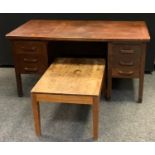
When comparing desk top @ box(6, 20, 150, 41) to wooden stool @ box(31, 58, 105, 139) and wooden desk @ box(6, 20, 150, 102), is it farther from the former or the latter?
wooden stool @ box(31, 58, 105, 139)

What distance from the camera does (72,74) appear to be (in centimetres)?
224

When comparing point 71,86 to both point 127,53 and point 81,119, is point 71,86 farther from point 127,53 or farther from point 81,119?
point 127,53

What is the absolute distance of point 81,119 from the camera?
2316 millimetres

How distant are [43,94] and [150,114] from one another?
1.04 meters

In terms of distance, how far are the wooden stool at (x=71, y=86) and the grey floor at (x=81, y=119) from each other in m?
0.15

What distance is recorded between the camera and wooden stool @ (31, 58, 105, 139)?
6.26 ft

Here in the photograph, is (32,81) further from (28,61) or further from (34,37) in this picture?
(34,37)

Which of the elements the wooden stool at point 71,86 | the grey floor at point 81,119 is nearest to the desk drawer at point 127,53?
the wooden stool at point 71,86

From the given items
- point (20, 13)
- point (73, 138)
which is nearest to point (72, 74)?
point (73, 138)

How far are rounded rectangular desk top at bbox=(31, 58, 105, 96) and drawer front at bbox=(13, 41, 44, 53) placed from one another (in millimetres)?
212

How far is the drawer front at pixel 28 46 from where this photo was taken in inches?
96.9

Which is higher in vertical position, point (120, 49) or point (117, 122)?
point (120, 49)

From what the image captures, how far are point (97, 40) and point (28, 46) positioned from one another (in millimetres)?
674

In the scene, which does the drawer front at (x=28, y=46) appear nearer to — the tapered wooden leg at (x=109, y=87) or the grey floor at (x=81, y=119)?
the grey floor at (x=81, y=119)
